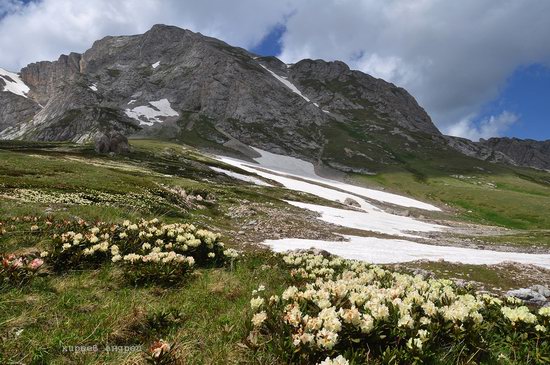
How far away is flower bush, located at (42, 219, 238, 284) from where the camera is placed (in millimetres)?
9336

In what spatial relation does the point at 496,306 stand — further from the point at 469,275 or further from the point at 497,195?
the point at 497,195

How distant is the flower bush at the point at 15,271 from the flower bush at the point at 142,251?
1192mm

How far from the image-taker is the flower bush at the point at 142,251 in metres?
9.34

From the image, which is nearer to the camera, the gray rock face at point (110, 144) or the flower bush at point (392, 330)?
the flower bush at point (392, 330)

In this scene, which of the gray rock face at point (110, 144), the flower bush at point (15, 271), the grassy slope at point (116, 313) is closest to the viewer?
the grassy slope at point (116, 313)

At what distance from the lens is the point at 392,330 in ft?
18.4

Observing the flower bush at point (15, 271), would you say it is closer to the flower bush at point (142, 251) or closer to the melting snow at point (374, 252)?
the flower bush at point (142, 251)

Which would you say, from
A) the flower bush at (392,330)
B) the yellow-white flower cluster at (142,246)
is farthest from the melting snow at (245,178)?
the flower bush at (392,330)

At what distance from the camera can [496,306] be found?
7.38 m

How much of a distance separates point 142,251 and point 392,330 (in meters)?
7.38

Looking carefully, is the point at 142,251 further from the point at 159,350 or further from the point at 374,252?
the point at 374,252

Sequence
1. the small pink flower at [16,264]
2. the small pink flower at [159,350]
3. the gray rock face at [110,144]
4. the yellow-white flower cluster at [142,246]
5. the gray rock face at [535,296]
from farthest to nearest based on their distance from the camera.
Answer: the gray rock face at [110,144] < the gray rock face at [535,296] < the yellow-white flower cluster at [142,246] < the small pink flower at [16,264] < the small pink flower at [159,350]

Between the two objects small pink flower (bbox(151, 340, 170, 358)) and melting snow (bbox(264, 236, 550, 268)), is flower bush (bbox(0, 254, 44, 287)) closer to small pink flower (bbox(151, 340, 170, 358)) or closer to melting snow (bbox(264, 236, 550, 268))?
small pink flower (bbox(151, 340, 170, 358))

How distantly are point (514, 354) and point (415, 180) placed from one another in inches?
7585
